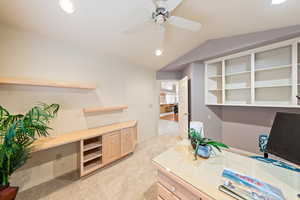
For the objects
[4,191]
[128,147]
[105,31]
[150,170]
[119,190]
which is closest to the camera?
[4,191]

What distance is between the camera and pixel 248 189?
75 centimetres

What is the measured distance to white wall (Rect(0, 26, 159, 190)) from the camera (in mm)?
1681

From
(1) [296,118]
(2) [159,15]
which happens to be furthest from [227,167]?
(2) [159,15]

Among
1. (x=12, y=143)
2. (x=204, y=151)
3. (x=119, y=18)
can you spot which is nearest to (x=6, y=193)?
(x=12, y=143)

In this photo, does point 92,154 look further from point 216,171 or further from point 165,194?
point 216,171

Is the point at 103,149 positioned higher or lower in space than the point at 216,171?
lower

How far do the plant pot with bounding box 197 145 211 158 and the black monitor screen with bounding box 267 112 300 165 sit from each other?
1.72 feet

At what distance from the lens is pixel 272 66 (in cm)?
234

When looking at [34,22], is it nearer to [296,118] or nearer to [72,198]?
[72,198]

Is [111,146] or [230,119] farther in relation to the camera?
[230,119]

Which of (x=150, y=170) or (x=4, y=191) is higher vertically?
(x=4, y=191)

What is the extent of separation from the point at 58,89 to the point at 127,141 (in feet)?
5.82

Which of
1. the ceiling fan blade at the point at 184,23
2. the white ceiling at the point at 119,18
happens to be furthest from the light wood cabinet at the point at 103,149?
the ceiling fan blade at the point at 184,23

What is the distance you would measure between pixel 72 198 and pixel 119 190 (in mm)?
653
